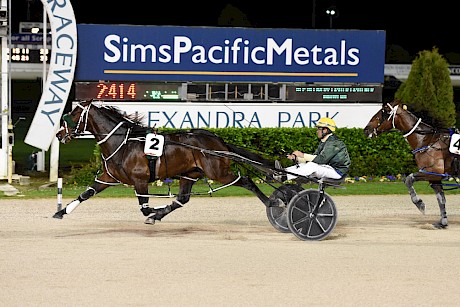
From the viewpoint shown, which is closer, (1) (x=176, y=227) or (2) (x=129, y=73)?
(1) (x=176, y=227)

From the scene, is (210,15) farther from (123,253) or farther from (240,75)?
(123,253)

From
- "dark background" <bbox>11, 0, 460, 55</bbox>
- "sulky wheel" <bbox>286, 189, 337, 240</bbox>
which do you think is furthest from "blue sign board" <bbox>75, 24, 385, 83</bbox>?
"dark background" <bbox>11, 0, 460, 55</bbox>

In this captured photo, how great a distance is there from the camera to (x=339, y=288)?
7613 mm

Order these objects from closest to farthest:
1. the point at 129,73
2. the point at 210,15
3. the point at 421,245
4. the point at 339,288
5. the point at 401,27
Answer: the point at 339,288 → the point at 421,245 → the point at 129,73 → the point at 210,15 → the point at 401,27

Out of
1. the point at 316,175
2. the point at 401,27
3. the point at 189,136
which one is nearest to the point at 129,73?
the point at 189,136

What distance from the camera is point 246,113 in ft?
55.2

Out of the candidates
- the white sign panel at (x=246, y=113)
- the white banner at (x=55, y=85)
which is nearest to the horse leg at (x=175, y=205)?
the white sign panel at (x=246, y=113)

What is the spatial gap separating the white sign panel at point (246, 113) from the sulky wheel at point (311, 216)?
676 cm

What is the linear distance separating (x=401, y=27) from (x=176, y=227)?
47302 millimetres

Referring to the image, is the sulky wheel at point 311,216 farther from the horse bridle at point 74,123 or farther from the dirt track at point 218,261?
the horse bridle at point 74,123

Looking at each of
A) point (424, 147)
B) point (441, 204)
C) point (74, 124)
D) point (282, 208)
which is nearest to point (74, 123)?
point (74, 124)

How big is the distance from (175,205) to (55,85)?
616 cm

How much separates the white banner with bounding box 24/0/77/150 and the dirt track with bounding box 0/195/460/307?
3437 mm

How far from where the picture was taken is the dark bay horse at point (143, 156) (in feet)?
34.2
